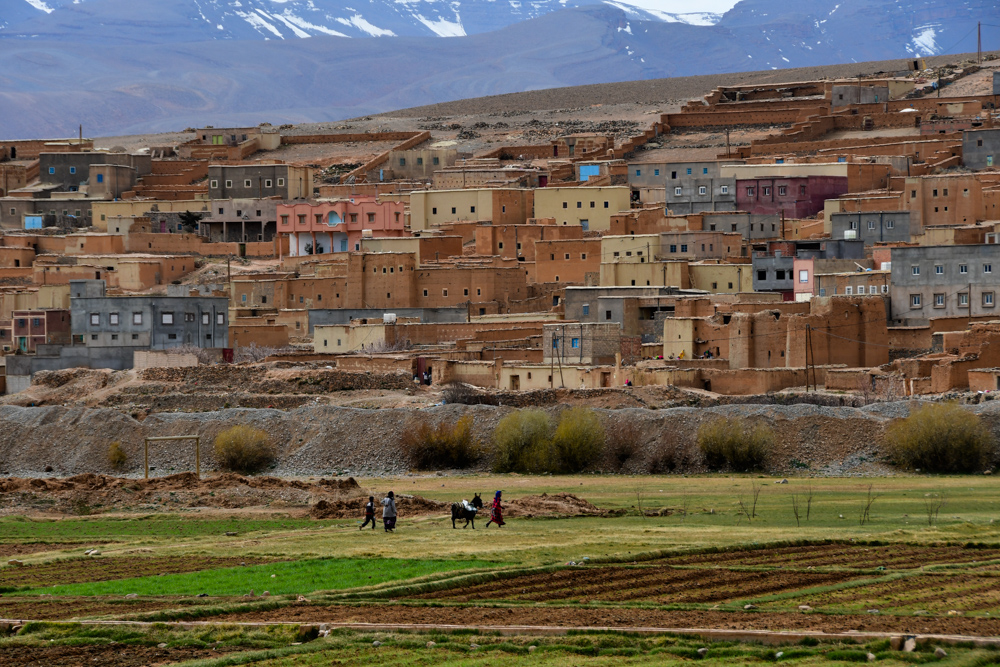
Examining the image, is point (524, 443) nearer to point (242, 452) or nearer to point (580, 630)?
point (242, 452)

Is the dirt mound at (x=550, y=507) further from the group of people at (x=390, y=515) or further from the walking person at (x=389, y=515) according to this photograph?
the walking person at (x=389, y=515)

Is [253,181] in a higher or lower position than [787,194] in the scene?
higher

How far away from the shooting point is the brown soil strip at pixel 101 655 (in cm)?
2020

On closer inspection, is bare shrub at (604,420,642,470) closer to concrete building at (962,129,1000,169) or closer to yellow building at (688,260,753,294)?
yellow building at (688,260,753,294)

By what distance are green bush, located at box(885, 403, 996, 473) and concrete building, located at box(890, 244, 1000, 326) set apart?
459 inches

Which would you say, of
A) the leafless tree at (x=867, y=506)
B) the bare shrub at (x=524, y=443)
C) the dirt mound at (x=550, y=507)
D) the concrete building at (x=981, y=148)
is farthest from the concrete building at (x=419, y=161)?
the dirt mound at (x=550, y=507)

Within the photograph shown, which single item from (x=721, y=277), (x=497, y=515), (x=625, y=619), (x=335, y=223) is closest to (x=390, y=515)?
(x=497, y=515)

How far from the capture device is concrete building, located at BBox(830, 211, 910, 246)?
63375 millimetres

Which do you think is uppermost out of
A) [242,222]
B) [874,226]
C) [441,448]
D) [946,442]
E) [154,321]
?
[242,222]

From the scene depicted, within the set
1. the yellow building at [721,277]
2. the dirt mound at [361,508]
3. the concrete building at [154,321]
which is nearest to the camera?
the dirt mound at [361,508]

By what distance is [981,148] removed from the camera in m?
77.3

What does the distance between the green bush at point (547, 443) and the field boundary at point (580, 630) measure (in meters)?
22.6

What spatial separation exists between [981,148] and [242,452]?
41710 mm

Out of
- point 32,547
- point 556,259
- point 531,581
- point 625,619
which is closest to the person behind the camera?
point 625,619
